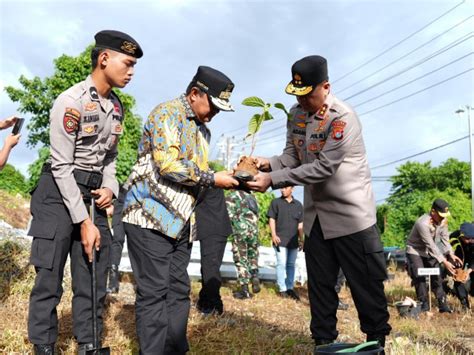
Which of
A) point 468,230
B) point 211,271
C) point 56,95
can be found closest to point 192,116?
point 211,271

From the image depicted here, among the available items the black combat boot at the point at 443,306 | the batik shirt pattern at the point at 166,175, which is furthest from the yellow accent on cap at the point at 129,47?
the black combat boot at the point at 443,306

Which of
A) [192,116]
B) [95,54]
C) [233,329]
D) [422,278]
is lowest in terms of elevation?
[233,329]

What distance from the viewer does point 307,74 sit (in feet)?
10.8

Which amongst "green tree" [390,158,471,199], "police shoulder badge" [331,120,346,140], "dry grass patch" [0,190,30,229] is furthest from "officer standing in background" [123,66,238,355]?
"green tree" [390,158,471,199]

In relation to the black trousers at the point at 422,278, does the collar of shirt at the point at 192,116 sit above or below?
above

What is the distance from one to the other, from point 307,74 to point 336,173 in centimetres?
70

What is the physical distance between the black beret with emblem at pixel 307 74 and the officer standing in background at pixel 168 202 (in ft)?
1.52

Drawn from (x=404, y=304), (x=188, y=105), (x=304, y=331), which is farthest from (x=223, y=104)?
(x=404, y=304)

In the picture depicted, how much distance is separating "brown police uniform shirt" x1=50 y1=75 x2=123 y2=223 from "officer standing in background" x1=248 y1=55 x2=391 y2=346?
3.36ft

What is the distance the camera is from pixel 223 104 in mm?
3172

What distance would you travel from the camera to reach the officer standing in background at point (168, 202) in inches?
117

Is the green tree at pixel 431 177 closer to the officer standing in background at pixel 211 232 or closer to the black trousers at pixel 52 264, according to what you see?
the officer standing in background at pixel 211 232

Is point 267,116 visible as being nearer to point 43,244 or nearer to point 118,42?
point 118,42

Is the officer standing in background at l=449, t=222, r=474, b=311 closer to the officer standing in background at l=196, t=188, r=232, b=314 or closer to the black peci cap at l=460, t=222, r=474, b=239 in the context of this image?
the black peci cap at l=460, t=222, r=474, b=239
